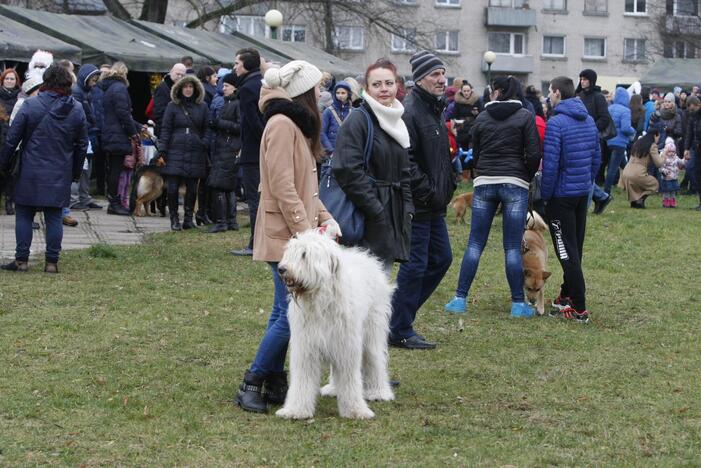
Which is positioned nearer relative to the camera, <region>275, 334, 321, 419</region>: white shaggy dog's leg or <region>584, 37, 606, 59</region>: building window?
<region>275, 334, 321, 419</region>: white shaggy dog's leg

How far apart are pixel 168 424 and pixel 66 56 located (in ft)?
41.8

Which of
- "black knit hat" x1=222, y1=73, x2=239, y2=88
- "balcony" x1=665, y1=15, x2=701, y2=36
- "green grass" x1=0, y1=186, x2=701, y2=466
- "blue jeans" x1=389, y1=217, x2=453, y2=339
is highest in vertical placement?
"balcony" x1=665, y1=15, x2=701, y2=36

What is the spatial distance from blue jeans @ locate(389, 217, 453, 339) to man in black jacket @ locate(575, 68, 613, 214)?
264 inches

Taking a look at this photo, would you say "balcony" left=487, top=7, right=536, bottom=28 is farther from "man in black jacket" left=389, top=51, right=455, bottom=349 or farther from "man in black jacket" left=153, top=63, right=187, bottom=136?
"man in black jacket" left=389, top=51, right=455, bottom=349

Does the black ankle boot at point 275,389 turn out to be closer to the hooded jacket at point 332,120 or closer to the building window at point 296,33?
the hooded jacket at point 332,120

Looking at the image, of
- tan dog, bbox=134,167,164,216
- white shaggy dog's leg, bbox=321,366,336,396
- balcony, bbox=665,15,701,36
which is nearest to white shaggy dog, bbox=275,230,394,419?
white shaggy dog's leg, bbox=321,366,336,396

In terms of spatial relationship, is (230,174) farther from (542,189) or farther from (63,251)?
(542,189)

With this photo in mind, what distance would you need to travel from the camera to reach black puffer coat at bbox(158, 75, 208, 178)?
14266mm

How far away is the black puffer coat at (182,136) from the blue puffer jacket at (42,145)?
3.44 m

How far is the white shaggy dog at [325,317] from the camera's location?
593cm

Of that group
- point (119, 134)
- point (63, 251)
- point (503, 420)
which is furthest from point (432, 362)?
point (119, 134)

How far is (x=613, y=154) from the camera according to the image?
2077 cm

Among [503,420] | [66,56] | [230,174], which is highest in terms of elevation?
[66,56]

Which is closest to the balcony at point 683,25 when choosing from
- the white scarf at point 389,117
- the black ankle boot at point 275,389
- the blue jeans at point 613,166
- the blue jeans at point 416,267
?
the blue jeans at point 613,166
